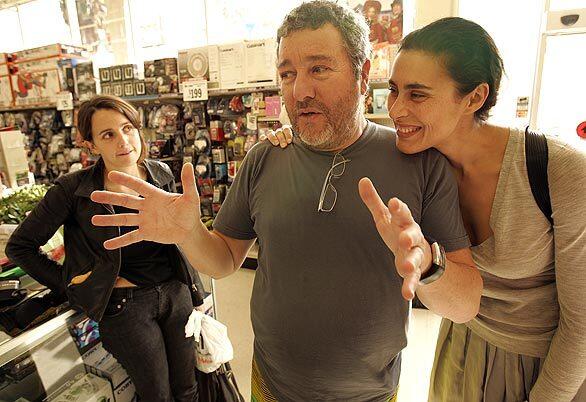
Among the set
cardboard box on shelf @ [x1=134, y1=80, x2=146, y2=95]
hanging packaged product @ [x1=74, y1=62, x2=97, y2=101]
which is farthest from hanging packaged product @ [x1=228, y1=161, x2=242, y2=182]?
hanging packaged product @ [x1=74, y1=62, x2=97, y2=101]

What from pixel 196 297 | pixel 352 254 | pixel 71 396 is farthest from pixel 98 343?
pixel 352 254

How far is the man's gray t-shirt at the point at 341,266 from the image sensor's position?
3.38ft

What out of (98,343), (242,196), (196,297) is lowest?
(98,343)

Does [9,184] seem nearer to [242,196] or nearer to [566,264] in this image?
[242,196]

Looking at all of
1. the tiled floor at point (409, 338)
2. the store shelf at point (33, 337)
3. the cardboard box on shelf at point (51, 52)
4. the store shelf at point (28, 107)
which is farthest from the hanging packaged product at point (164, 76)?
the store shelf at point (33, 337)

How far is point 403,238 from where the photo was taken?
2.37ft

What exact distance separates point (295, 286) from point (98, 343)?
1208mm

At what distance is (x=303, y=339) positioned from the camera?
1.08m

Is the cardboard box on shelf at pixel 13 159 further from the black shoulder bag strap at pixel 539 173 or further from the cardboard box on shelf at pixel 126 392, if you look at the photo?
the black shoulder bag strap at pixel 539 173

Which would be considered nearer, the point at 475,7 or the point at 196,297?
the point at 196,297

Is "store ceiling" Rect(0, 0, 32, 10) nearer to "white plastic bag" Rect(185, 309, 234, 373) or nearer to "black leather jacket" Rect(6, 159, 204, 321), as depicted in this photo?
"black leather jacket" Rect(6, 159, 204, 321)

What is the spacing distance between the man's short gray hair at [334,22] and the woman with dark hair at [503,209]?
0.46ft

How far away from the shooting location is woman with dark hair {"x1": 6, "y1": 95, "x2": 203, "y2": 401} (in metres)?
1.62

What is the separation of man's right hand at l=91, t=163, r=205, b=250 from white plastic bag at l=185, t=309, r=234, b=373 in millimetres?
905
